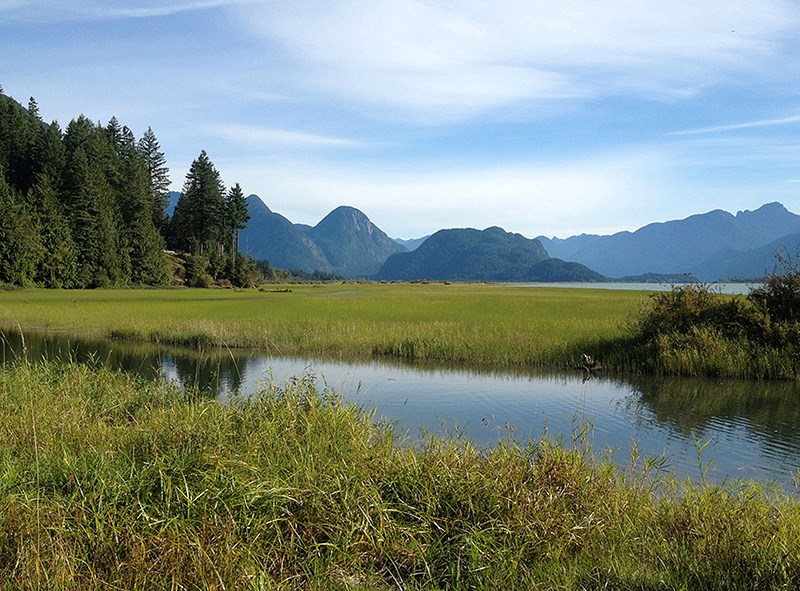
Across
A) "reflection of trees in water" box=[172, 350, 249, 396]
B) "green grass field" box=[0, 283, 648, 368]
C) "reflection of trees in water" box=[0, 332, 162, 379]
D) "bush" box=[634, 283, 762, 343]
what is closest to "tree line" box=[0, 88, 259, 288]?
"green grass field" box=[0, 283, 648, 368]

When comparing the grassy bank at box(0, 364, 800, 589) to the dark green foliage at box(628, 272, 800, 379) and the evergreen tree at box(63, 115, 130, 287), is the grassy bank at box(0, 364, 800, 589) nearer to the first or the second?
the dark green foliage at box(628, 272, 800, 379)

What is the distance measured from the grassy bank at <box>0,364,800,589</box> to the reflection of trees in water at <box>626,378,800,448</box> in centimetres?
744

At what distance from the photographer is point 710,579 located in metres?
4.66

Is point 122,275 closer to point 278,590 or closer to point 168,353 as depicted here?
point 168,353

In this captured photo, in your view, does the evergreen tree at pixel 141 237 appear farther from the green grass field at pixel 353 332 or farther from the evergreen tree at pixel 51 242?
the green grass field at pixel 353 332

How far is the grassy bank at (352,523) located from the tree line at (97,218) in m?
66.2

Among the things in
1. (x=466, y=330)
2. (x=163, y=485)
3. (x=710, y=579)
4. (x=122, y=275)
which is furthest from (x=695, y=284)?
(x=122, y=275)

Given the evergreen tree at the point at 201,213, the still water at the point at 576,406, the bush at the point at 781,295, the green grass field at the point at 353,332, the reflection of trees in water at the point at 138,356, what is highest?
the evergreen tree at the point at 201,213

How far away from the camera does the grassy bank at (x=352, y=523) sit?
462 centimetres

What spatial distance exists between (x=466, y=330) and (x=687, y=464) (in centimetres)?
1732

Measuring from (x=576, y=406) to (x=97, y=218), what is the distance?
72137mm

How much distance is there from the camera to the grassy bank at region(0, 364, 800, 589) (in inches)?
182

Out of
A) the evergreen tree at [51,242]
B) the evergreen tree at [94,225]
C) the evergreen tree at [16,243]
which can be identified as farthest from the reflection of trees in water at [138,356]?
the evergreen tree at [94,225]

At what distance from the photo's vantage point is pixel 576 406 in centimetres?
1553
